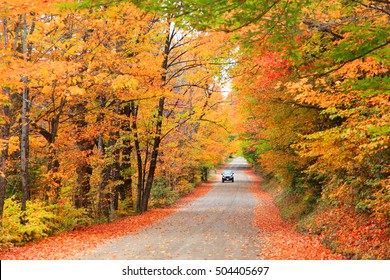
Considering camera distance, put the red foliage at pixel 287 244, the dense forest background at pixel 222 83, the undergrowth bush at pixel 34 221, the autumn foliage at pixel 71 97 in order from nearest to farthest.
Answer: the dense forest background at pixel 222 83, the red foliage at pixel 287 244, the autumn foliage at pixel 71 97, the undergrowth bush at pixel 34 221

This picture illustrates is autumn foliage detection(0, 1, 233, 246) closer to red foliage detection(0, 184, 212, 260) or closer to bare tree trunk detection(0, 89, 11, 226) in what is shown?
bare tree trunk detection(0, 89, 11, 226)

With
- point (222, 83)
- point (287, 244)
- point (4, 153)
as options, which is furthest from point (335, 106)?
point (4, 153)

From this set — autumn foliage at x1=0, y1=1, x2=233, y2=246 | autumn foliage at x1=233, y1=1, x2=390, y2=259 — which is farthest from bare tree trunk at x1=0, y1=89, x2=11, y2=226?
autumn foliage at x1=233, y1=1, x2=390, y2=259

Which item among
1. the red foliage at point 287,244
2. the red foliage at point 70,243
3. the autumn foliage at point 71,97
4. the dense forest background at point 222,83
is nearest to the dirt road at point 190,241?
the red foliage at point 287,244

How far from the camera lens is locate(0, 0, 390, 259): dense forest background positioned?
7.36m

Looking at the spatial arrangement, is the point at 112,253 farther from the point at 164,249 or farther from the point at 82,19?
the point at 82,19

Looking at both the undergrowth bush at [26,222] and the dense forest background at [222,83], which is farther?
the undergrowth bush at [26,222]

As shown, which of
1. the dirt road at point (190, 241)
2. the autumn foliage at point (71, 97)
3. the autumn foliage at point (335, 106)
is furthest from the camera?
the autumn foliage at point (71, 97)

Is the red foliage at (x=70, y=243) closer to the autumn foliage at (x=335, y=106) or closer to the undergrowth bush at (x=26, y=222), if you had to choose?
the undergrowth bush at (x=26, y=222)

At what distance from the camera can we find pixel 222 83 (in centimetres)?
2069

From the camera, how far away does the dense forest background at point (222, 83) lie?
7355 mm

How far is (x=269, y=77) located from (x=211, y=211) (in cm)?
1217

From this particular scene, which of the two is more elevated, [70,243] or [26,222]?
[26,222]

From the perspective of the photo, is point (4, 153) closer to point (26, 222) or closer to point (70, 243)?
point (26, 222)
